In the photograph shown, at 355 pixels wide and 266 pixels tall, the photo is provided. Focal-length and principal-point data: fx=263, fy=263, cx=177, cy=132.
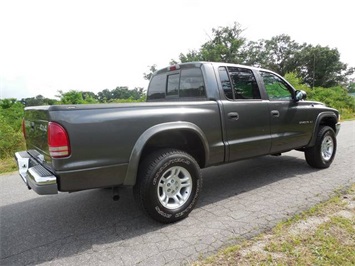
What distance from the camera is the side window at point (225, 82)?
11.9 feet

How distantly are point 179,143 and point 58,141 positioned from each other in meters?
1.46

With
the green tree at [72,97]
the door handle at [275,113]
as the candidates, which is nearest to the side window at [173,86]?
the door handle at [275,113]

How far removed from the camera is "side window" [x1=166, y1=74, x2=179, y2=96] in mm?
3990

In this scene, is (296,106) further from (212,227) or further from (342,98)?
(342,98)

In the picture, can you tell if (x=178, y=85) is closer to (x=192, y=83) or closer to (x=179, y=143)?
(x=192, y=83)

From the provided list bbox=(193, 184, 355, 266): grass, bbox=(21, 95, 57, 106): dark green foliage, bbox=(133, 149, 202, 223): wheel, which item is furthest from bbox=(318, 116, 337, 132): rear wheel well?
bbox=(21, 95, 57, 106): dark green foliage

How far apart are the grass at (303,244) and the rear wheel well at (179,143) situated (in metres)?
1.21

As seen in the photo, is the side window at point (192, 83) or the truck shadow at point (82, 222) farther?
the side window at point (192, 83)

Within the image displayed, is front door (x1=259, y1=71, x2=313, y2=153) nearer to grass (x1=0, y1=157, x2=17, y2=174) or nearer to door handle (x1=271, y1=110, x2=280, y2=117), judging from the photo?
door handle (x1=271, y1=110, x2=280, y2=117)

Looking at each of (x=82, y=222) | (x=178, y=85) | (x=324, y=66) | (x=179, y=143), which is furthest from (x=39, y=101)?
(x=324, y=66)

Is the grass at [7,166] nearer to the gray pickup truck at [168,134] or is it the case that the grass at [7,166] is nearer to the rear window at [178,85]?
the gray pickup truck at [168,134]

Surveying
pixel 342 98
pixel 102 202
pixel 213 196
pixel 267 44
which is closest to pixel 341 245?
pixel 213 196

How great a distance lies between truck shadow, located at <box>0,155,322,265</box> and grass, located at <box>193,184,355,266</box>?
785mm

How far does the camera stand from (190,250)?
248cm
